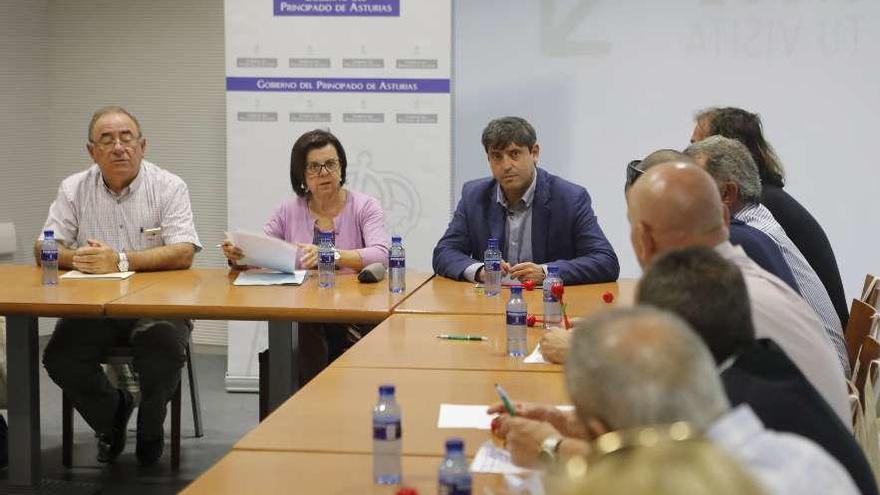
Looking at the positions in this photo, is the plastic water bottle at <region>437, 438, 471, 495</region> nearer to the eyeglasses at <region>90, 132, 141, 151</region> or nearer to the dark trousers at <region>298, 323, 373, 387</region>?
the dark trousers at <region>298, 323, 373, 387</region>

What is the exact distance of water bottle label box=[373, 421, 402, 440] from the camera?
7.06 ft

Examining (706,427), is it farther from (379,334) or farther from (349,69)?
(349,69)

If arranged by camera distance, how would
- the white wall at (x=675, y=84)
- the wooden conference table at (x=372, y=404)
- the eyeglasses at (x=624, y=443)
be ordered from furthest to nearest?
the white wall at (x=675, y=84) → the wooden conference table at (x=372, y=404) → the eyeglasses at (x=624, y=443)

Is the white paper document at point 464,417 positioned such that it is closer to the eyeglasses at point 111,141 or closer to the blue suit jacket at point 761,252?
the blue suit jacket at point 761,252

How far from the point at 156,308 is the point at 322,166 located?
115cm

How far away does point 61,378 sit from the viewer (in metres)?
4.48

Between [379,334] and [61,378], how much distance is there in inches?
67.0

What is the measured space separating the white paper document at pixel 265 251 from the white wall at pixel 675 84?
205 centimetres

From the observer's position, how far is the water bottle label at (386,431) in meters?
2.15

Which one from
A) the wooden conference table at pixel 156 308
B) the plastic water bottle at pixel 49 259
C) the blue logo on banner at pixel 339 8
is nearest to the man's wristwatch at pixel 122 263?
the wooden conference table at pixel 156 308

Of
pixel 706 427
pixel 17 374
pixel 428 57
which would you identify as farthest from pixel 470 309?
pixel 706 427

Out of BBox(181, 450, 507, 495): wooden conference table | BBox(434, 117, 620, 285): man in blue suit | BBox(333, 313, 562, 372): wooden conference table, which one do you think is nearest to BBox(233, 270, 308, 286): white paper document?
BBox(434, 117, 620, 285): man in blue suit

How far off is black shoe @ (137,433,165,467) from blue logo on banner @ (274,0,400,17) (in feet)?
7.71

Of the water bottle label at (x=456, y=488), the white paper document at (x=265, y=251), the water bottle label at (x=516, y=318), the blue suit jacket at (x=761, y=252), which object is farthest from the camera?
the white paper document at (x=265, y=251)
